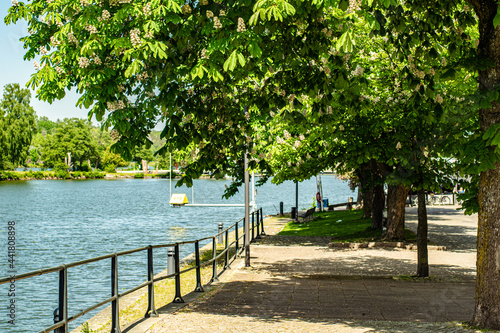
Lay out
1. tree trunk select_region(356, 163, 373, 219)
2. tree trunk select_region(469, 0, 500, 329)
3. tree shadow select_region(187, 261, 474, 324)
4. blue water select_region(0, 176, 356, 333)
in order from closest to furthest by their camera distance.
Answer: tree trunk select_region(469, 0, 500, 329) → tree shadow select_region(187, 261, 474, 324) → blue water select_region(0, 176, 356, 333) → tree trunk select_region(356, 163, 373, 219)

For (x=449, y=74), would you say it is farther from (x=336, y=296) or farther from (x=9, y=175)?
(x=9, y=175)

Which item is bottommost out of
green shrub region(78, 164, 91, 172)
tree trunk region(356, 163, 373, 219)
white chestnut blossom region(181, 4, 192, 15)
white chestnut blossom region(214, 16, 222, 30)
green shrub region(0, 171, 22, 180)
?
tree trunk region(356, 163, 373, 219)

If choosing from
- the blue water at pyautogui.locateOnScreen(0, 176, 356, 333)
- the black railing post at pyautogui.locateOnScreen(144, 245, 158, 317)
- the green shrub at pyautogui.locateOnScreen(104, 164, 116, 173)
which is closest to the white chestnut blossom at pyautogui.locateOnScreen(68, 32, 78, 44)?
the black railing post at pyautogui.locateOnScreen(144, 245, 158, 317)

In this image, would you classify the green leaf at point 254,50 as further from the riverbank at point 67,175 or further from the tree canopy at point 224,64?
the riverbank at point 67,175

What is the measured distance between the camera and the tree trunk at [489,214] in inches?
278

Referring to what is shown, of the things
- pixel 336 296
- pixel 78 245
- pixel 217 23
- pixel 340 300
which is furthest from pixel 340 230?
pixel 217 23

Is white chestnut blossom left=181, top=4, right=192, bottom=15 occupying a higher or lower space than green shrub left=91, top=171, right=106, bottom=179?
higher

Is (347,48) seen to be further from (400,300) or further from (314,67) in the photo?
(400,300)

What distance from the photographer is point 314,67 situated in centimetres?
857

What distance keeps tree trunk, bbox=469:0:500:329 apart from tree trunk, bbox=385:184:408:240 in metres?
11.9

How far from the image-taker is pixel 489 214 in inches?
279

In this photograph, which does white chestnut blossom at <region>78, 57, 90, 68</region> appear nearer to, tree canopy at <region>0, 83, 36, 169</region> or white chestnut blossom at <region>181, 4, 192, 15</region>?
white chestnut blossom at <region>181, 4, 192, 15</region>

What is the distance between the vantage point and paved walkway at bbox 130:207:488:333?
307 inches

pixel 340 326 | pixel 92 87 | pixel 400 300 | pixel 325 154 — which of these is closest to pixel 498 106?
pixel 340 326
